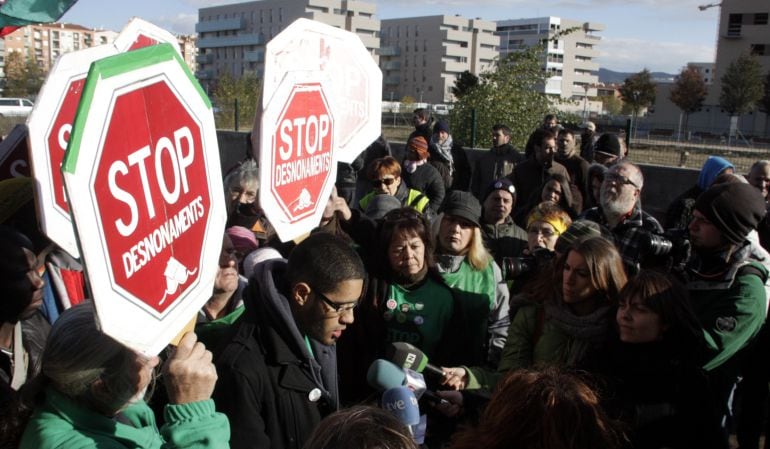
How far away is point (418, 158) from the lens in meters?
7.21

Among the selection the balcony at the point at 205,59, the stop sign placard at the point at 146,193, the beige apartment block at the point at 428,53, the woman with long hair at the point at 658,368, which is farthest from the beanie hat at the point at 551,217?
the balcony at the point at 205,59

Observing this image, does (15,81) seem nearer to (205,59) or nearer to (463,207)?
(463,207)

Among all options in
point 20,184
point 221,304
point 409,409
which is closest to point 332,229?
point 221,304

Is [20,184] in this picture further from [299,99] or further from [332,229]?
[332,229]

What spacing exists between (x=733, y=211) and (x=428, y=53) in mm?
120650

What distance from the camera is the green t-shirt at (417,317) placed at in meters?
3.57

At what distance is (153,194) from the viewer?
1554 millimetres

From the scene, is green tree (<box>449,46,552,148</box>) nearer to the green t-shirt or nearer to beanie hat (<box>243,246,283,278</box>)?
the green t-shirt

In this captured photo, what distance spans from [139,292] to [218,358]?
867 mm

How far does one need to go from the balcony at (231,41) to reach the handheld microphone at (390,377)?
12246 centimetres

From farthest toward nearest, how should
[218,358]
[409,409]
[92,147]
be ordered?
[218,358] → [409,409] → [92,147]

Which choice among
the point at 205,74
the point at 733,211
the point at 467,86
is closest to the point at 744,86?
the point at 467,86

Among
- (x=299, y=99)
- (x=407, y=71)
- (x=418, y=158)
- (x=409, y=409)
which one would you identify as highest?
(x=407, y=71)

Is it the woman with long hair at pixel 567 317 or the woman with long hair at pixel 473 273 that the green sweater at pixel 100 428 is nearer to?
the woman with long hair at pixel 567 317
